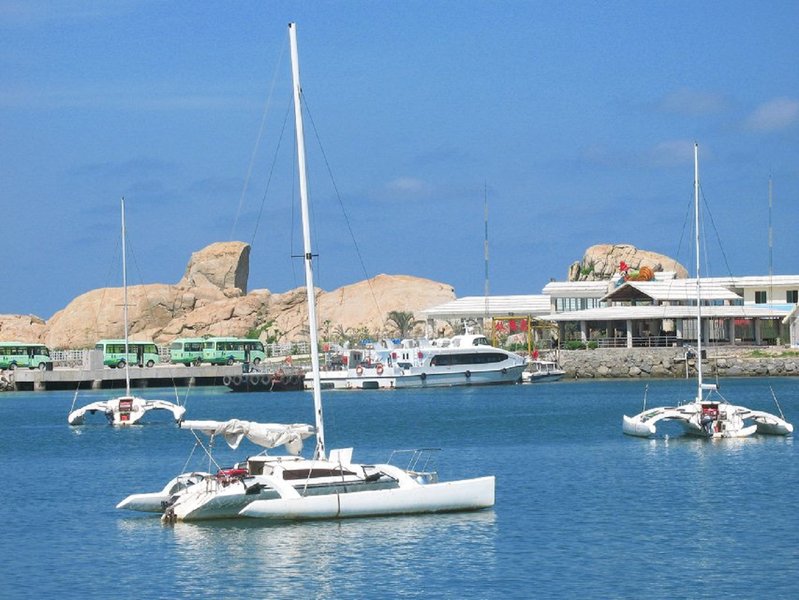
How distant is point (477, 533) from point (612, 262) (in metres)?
117

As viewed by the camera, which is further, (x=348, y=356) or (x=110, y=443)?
(x=348, y=356)

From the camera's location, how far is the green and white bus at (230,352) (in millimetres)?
120500

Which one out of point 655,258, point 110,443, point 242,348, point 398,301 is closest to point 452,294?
point 398,301

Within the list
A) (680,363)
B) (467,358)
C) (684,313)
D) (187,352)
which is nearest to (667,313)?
(684,313)

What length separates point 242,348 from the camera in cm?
12106

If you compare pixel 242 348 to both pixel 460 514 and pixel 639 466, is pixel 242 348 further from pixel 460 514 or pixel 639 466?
pixel 460 514

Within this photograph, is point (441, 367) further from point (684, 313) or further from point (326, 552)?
point (326, 552)

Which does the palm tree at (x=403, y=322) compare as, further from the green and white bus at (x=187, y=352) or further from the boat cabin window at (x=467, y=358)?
the boat cabin window at (x=467, y=358)

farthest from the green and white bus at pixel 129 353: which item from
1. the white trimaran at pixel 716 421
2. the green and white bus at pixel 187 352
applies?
the white trimaran at pixel 716 421

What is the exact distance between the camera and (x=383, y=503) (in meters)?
33.8

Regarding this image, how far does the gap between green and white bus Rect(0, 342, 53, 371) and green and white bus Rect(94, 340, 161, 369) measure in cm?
515

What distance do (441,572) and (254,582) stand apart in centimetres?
365

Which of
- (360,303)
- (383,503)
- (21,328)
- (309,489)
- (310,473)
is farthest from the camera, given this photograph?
(21,328)

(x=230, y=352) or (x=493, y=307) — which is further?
(x=493, y=307)
